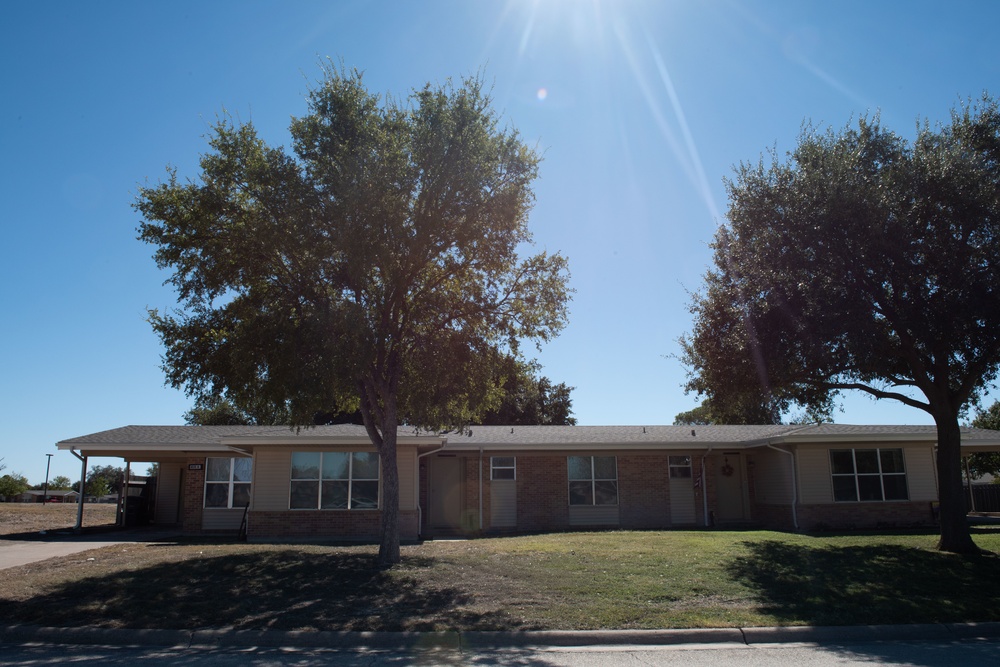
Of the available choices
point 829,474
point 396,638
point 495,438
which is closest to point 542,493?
point 495,438

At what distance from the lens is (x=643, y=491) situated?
22.6 meters

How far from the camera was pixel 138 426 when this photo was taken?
1017 inches

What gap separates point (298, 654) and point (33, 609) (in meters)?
Answer: 3.92

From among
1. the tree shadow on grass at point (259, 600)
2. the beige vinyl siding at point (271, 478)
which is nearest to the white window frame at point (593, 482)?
the beige vinyl siding at point (271, 478)

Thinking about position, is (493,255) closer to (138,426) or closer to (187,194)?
(187,194)

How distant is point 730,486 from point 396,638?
1825 cm

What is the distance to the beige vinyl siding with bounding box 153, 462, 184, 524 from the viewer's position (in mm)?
25969

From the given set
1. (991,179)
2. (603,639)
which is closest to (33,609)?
(603,639)

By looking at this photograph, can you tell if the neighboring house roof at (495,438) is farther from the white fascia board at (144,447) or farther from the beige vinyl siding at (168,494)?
the beige vinyl siding at (168,494)

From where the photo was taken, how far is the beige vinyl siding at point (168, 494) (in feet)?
85.2

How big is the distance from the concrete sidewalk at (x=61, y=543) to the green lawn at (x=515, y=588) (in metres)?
0.96

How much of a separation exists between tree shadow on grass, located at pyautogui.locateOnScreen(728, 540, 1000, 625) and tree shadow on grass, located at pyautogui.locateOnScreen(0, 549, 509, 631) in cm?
407

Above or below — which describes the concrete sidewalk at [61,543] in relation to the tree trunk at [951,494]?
below

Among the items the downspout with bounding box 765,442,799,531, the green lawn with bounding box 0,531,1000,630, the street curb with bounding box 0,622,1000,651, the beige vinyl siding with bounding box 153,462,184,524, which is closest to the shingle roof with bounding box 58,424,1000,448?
the downspout with bounding box 765,442,799,531
